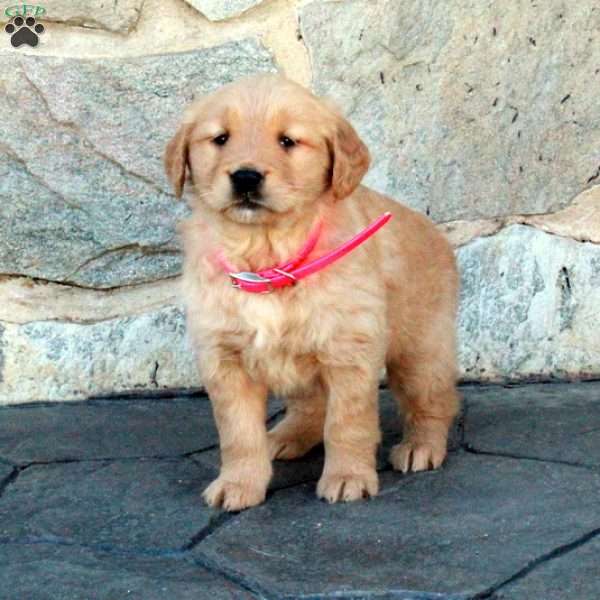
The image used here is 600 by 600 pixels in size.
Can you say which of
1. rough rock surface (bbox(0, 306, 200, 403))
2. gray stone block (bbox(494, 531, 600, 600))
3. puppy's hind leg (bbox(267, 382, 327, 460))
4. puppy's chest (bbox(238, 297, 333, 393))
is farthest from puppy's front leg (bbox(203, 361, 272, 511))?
rough rock surface (bbox(0, 306, 200, 403))

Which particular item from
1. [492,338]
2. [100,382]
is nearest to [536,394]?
[492,338]

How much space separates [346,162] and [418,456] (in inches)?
33.5

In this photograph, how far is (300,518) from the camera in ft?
9.86

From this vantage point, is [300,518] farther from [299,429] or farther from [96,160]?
[96,160]

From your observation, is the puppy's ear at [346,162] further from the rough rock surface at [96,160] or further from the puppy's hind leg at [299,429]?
the rough rock surface at [96,160]

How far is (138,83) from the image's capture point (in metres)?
3.98

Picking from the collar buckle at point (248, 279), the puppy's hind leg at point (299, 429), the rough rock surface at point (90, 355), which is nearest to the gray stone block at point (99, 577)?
the collar buckle at point (248, 279)

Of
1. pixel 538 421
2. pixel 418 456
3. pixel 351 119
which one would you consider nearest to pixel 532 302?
pixel 538 421

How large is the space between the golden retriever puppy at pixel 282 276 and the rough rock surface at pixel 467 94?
32.4 inches

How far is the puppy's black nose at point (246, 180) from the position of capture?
293 cm

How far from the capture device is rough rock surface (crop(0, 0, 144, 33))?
3.92 m

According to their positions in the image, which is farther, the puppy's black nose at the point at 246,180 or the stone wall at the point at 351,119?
the stone wall at the point at 351,119

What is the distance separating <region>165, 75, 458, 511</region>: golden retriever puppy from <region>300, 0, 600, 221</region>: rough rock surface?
822 millimetres

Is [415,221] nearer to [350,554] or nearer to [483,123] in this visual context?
[483,123]
